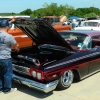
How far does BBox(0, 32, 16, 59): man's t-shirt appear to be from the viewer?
4305 mm

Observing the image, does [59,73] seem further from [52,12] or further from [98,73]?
[52,12]

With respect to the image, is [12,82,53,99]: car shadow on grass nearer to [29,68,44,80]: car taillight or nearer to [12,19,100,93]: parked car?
[12,19,100,93]: parked car

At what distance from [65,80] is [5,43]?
168 centimetres

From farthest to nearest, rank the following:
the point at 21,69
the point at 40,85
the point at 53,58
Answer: the point at 53,58 < the point at 21,69 < the point at 40,85

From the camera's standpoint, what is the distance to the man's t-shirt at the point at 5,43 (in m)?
4.30

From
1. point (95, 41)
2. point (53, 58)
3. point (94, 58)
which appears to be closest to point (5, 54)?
point (53, 58)

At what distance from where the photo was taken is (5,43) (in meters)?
4.33

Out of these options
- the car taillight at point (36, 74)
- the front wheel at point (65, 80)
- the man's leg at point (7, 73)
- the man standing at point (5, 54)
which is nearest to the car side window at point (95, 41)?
the front wheel at point (65, 80)

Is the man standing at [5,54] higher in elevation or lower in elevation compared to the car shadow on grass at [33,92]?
higher

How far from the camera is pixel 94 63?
217 inches

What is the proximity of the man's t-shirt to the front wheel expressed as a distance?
1.33 metres

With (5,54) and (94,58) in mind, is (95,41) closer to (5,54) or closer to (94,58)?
(94,58)

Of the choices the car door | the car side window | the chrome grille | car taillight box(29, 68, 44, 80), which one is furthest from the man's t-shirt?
the car side window

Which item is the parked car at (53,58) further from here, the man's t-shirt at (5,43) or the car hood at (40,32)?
the man's t-shirt at (5,43)
